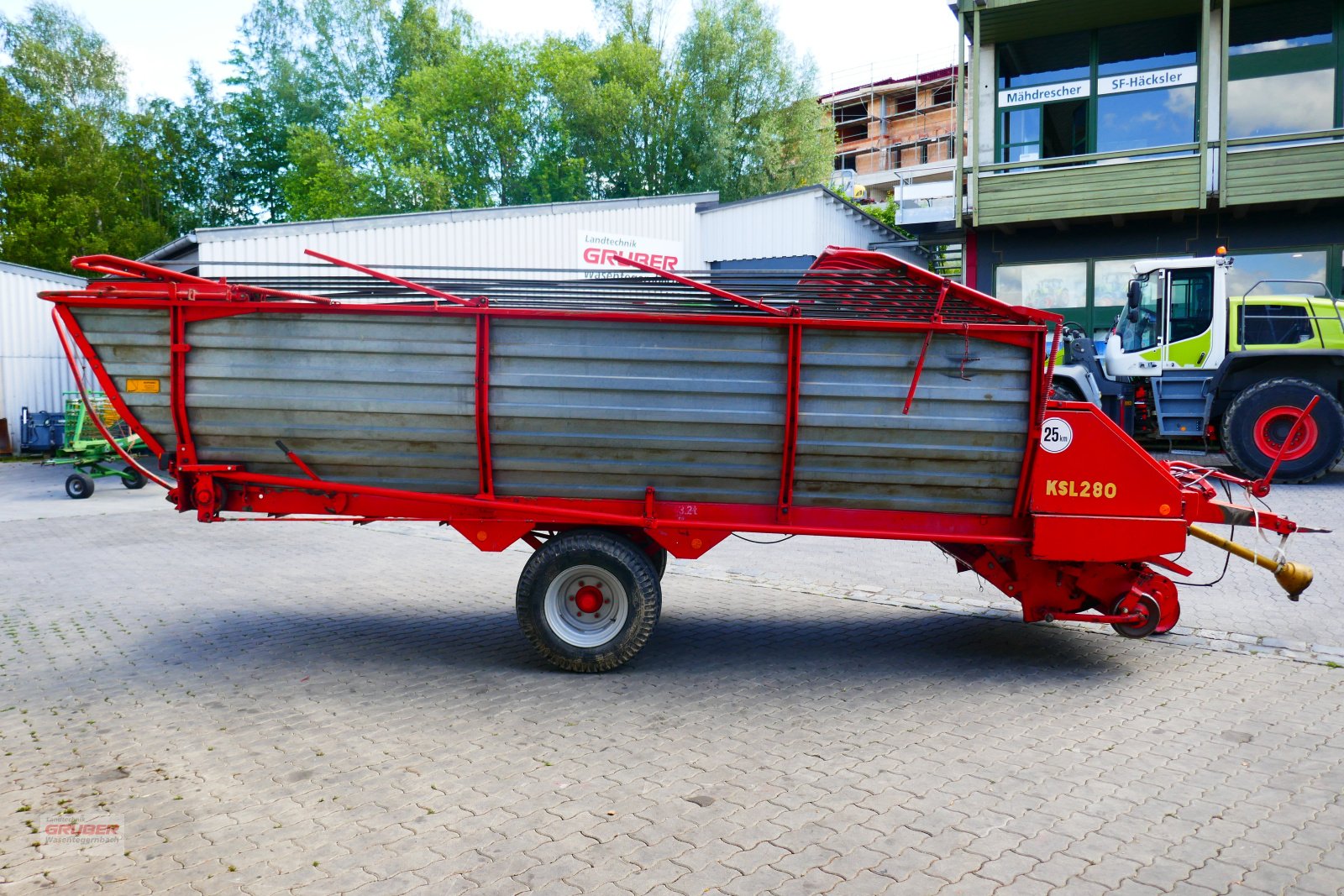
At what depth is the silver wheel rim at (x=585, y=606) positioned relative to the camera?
19.7ft

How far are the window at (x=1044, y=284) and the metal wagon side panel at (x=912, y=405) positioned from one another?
14.8 m

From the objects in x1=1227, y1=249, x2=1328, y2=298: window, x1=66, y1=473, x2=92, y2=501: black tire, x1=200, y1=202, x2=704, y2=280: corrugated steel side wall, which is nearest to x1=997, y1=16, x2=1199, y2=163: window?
x1=1227, y1=249, x2=1328, y2=298: window

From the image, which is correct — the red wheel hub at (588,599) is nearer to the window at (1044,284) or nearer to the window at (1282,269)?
the window at (1044,284)

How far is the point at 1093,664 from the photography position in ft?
20.5

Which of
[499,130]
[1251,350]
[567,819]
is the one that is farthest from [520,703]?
[499,130]

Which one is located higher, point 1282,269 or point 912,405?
point 1282,269

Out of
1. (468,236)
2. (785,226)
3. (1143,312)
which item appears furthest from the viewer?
(785,226)

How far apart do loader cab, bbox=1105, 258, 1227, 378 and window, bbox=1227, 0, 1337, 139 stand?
6145 millimetres

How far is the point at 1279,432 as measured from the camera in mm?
13172

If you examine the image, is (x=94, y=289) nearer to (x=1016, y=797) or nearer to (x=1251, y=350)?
(x=1016, y=797)

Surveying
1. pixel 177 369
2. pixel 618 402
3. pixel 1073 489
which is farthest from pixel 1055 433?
pixel 177 369

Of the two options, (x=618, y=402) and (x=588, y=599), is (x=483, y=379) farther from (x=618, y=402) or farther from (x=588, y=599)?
(x=588, y=599)

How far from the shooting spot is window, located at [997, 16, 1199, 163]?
61.9 feet

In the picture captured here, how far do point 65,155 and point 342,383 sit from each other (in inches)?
1493
